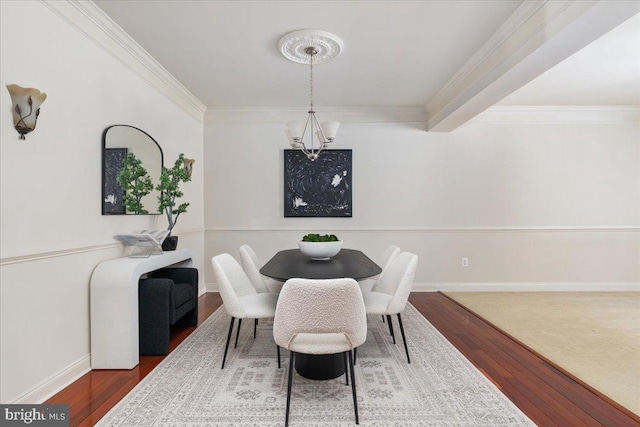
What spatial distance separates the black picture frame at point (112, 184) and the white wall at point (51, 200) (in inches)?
2.4

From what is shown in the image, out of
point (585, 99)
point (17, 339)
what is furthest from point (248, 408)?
point (585, 99)

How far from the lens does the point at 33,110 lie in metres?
1.90

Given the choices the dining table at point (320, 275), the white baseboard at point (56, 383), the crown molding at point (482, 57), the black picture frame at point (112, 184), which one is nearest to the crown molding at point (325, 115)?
the crown molding at point (482, 57)

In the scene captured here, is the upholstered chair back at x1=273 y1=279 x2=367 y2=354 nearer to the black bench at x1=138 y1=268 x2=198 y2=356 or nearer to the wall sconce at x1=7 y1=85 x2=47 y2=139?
the black bench at x1=138 y1=268 x2=198 y2=356

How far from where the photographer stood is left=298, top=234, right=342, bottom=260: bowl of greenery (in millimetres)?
2812

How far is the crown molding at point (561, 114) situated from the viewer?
15.7ft

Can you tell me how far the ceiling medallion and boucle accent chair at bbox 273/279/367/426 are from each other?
207 cm

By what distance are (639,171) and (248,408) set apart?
19.3 ft

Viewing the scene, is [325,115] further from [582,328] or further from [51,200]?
[582,328]

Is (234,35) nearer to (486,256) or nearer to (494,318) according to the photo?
(494,318)

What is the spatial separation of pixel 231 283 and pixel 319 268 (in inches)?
29.7

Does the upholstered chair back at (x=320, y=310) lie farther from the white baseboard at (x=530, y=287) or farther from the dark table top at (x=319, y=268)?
the white baseboard at (x=530, y=287)

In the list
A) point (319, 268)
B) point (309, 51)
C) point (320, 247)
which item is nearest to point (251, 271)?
point (320, 247)

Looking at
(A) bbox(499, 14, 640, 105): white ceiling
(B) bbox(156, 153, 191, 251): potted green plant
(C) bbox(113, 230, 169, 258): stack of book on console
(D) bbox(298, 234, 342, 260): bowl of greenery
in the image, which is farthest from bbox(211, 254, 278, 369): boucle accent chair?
(A) bbox(499, 14, 640, 105): white ceiling
